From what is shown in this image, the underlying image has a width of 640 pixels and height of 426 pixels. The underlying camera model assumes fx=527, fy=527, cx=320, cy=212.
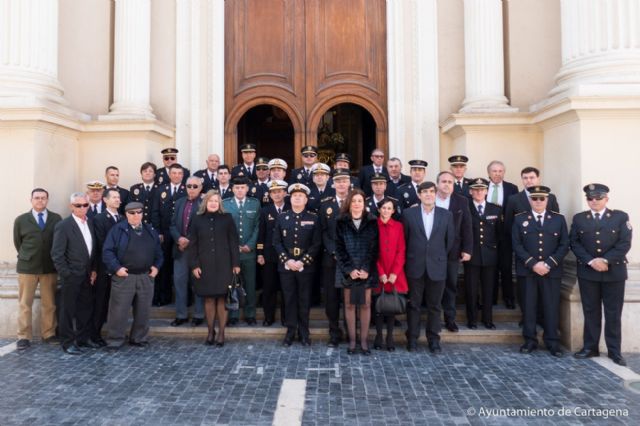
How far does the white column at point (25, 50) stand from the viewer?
24.0 feet

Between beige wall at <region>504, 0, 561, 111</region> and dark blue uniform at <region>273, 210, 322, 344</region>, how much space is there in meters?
4.33

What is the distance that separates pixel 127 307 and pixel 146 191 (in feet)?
6.43

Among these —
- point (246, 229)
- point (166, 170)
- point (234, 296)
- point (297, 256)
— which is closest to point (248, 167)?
point (166, 170)

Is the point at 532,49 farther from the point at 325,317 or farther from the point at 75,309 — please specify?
the point at 75,309

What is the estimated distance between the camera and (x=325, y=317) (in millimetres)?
7004

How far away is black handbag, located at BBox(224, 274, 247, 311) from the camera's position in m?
6.27

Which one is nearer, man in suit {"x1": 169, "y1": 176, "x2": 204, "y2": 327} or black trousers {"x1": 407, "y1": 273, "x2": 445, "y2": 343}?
black trousers {"x1": 407, "y1": 273, "x2": 445, "y2": 343}

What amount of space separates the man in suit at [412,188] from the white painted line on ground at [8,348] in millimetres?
5060

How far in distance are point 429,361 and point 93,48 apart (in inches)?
289

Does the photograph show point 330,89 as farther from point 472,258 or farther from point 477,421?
point 477,421

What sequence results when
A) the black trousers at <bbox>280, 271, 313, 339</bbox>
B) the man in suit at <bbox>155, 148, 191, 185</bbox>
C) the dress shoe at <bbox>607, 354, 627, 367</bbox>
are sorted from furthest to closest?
the man in suit at <bbox>155, 148, 191, 185</bbox>, the black trousers at <bbox>280, 271, 313, 339</bbox>, the dress shoe at <bbox>607, 354, 627, 367</bbox>

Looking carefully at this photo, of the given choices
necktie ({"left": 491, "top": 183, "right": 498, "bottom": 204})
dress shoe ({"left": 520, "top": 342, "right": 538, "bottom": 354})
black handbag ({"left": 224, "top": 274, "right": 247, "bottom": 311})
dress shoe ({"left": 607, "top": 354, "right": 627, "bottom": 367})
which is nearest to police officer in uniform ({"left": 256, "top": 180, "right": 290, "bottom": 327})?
black handbag ({"left": 224, "top": 274, "right": 247, "bottom": 311})

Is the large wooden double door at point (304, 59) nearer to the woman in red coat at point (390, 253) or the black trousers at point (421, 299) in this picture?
the woman in red coat at point (390, 253)

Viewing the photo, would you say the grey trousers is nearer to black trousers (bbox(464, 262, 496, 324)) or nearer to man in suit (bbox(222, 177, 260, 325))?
man in suit (bbox(222, 177, 260, 325))
